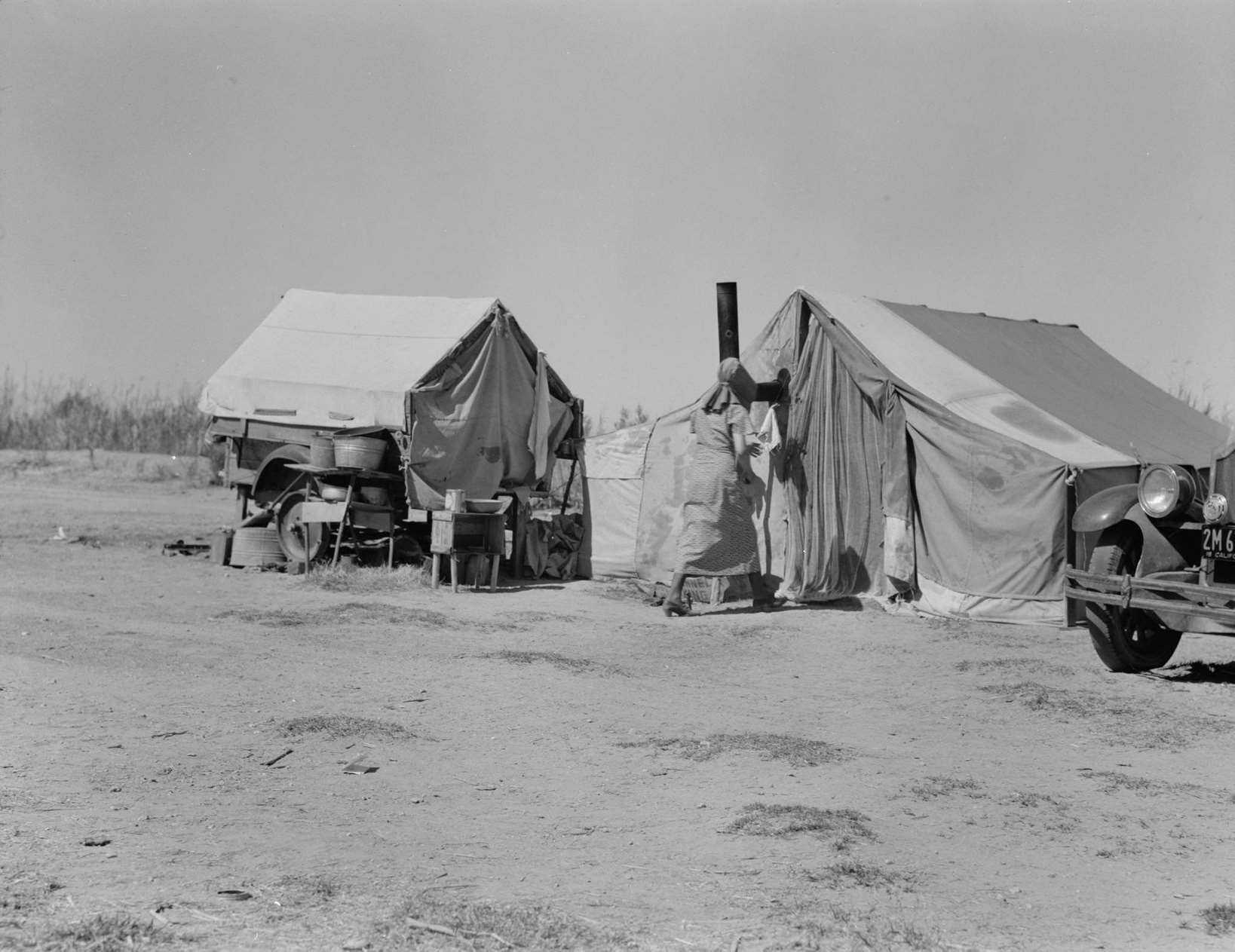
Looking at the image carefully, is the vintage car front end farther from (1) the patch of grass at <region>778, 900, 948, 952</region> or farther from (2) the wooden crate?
(2) the wooden crate

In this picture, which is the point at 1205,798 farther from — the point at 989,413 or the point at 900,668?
the point at 989,413

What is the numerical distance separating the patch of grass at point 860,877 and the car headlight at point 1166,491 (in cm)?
429

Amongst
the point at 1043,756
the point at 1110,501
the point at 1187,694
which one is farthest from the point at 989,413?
the point at 1043,756

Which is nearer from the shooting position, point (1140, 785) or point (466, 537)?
point (1140, 785)

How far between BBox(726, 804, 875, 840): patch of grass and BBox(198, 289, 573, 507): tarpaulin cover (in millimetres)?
8465

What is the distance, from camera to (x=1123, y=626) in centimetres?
885

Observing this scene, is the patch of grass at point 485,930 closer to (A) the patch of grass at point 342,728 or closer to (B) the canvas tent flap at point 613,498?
(A) the patch of grass at point 342,728

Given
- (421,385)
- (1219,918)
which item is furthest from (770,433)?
(1219,918)

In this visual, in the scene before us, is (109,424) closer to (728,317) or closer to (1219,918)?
(728,317)

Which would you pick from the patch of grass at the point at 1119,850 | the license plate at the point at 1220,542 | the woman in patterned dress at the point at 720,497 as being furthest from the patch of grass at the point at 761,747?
the woman in patterned dress at the point at 720,497

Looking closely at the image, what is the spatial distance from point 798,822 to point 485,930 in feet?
5.45

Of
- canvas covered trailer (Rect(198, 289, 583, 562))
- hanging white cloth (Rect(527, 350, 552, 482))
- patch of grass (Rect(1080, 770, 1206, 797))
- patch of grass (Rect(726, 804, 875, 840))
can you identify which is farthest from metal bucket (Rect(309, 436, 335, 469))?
patch of grass (Rect(1080, 770, 1206, 797))

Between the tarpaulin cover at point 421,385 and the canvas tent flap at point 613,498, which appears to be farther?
the canvas tent flap at point 613,498

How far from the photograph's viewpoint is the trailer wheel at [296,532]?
544 inches
